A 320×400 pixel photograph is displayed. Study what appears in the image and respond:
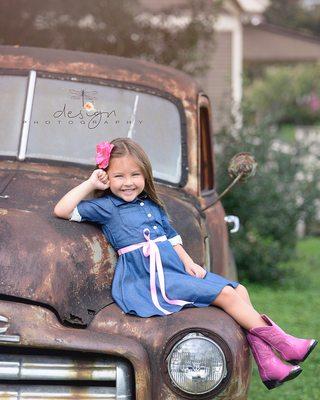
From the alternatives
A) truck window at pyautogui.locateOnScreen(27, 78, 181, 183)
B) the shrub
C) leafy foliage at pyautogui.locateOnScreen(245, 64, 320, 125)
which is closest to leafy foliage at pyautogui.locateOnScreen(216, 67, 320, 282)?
the shrub

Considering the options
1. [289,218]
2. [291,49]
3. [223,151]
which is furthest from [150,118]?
[291,49]

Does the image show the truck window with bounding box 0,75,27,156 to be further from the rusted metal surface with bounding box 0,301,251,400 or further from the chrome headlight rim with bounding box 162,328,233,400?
the chrome headlight rim with bounding box 162,328,233,400

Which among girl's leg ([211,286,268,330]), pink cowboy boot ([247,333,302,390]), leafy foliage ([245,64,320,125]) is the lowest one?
pink cowboy boot ([247,333,302,390])

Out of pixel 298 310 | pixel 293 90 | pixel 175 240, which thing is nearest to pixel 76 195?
pixel 175 240

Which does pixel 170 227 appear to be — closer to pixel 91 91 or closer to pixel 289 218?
pixel 91 91

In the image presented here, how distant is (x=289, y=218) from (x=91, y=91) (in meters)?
7.00

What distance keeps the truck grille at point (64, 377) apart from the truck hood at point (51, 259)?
23 centimetres

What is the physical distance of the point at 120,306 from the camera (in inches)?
162

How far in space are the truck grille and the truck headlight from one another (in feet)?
0.56

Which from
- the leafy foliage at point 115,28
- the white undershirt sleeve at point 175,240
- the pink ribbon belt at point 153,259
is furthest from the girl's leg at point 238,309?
the leafy foliage at point 115,28

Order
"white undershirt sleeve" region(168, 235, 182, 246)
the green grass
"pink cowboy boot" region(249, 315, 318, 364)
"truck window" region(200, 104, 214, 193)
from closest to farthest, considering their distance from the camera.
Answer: "pink cowboy boot" region(249, 315, 318, 364)
"white undershirt sleeve" region(168, 235, 182, 246)
"truck window" region(200, 104, 214, 193)
the green grass

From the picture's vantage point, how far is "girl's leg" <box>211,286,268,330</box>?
4.12 m

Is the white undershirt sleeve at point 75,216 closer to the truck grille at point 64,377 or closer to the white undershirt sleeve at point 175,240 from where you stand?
the white undershirt sleeve at point 175,240

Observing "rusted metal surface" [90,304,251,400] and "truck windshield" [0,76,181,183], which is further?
"truck windshield" [0,76,181,183]
